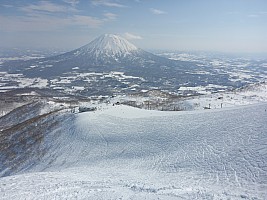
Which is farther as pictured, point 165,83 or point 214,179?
point 165,83

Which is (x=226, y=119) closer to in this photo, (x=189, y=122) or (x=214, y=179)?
(x=189, y=122)

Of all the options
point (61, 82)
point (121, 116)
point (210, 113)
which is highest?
point (210, 113)

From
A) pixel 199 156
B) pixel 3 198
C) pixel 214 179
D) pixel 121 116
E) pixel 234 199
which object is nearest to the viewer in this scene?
pixel 234 199

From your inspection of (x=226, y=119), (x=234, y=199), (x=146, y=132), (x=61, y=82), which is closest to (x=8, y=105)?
(x=61, y=82)

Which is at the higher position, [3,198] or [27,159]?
[3,198]

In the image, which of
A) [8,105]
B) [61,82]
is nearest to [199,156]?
[8,105]

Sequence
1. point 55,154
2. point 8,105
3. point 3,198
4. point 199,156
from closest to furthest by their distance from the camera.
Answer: point 3,198
point 199,156
point 55,154
point 8,105
